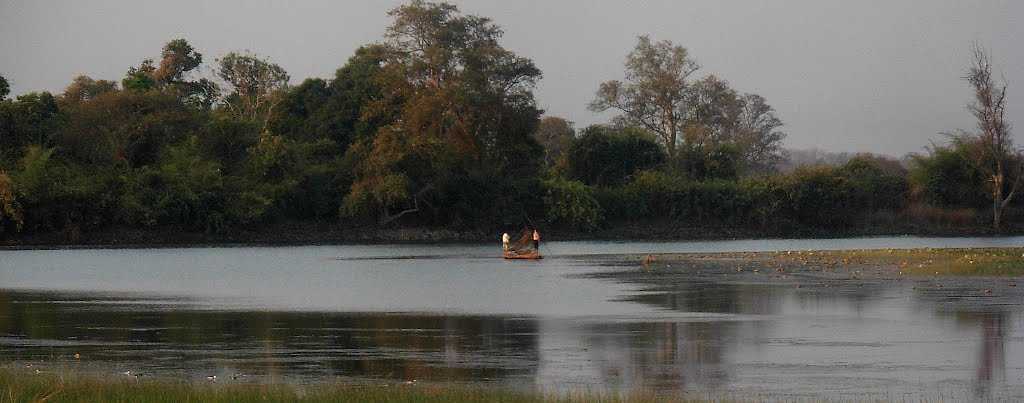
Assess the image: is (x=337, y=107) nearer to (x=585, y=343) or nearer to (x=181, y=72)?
(x=181, y=72)

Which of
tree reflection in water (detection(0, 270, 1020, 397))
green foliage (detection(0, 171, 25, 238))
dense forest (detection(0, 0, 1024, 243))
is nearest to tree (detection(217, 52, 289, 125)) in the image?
dense forest (detection(0, 0, 1024, 243))

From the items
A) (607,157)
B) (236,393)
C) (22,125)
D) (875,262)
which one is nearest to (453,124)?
(607,157)

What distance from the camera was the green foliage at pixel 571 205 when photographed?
283ft

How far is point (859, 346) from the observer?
837 inches

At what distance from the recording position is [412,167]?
3216 inches

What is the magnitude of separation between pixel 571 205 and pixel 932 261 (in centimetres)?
4626

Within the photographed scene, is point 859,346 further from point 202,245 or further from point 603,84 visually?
point 603,84

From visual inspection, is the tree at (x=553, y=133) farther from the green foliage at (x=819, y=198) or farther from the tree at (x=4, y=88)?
the tree at (x=4, y=88)

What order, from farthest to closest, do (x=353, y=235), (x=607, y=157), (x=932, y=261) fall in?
1. (x=607, y=157)
2. (x=353, y=235)
3. (x=932, y=261)

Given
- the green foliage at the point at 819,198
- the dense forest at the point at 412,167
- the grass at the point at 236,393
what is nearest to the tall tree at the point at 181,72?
the dense forest at the point at 412,167

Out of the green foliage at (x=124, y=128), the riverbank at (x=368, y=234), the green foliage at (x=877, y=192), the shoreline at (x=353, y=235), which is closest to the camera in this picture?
the shoreline at (x=353, y=235)

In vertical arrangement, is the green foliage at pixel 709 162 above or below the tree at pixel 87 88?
below

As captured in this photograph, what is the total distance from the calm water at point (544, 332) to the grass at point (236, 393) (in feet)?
5.28

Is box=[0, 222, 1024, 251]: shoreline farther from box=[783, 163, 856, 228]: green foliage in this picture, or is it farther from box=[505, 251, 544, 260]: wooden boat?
box=[505, 251, 544, 260]: wooden boat
